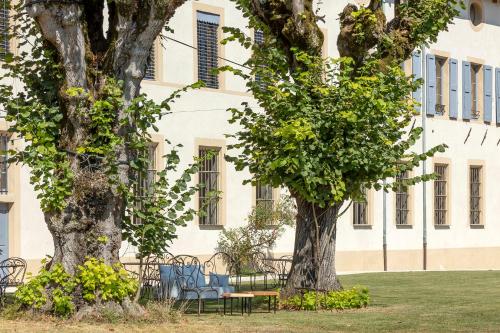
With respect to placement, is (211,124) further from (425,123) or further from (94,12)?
(94,12)

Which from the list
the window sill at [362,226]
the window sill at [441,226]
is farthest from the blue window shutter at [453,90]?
the window sill at [362,226]

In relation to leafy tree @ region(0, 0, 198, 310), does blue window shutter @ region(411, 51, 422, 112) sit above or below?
above

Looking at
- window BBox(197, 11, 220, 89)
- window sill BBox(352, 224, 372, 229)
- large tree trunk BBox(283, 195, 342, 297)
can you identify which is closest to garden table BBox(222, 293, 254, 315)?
large tree trunk BBox(283, 195, 342, 297)

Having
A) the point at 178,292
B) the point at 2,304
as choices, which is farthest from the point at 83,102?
the point at 178,292

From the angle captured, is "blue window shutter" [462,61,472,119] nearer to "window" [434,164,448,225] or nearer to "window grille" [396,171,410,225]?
"window" [434,164,448,225]

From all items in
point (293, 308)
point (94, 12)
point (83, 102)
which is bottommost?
point (293, 308)

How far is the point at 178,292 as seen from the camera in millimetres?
18828

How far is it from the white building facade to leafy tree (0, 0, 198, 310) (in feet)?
31.8

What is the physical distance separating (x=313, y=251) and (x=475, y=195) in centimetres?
2162

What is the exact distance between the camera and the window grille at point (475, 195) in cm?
3991

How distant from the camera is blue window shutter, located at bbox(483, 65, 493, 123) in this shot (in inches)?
1558

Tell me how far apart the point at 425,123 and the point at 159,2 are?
2258 centimetres

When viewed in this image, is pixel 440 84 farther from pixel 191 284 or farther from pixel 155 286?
pixel 191 284

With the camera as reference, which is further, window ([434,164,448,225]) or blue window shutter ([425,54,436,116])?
window ([434,164,448,225])
